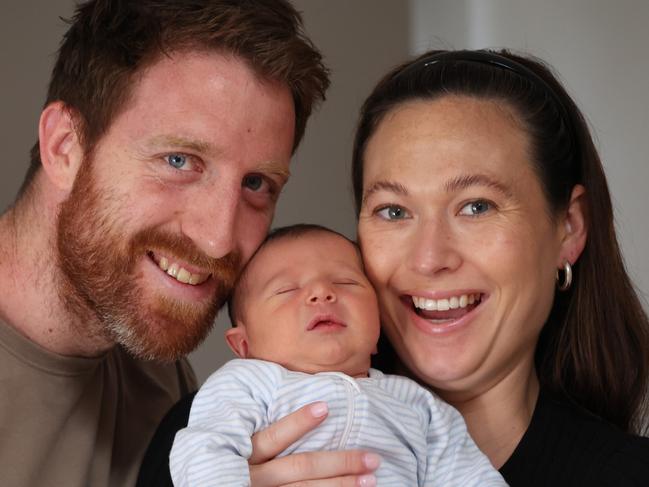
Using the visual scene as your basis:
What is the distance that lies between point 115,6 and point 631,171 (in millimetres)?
1959

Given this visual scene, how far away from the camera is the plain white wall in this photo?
316 cm

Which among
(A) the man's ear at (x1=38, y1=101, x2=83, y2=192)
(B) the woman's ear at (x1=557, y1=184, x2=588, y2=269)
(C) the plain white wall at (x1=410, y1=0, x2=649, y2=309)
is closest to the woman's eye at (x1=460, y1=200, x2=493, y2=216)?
(B) the woman's ear at (x1=557, y1=184, x2=588, y2=269)

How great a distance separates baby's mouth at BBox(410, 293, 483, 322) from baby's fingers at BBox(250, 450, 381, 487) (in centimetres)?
35

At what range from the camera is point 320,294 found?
1.72 meters

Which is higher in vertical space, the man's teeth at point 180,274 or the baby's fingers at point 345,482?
the man's teeth at point 180,274

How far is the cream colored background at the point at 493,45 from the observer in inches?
125

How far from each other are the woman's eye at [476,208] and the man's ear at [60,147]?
84cm

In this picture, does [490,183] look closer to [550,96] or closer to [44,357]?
[550,96]

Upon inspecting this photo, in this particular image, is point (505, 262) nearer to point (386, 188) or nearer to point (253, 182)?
point (386, 188)

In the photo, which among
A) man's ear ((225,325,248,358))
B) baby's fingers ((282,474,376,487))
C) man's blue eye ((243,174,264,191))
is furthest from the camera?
man's blue eye ((243,174,264,191))

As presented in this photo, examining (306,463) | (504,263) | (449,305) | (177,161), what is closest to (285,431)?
(306,463)

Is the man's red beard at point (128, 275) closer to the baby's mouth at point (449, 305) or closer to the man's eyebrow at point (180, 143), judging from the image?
the man's eyebrow at point (180, 143)

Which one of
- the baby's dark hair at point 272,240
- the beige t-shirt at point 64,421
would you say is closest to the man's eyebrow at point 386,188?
the baby's dark hair at point 272,240

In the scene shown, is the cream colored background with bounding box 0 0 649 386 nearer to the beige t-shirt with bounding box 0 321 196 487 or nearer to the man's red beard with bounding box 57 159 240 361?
the beige t-shirt with bounding box 0 321 196 487
